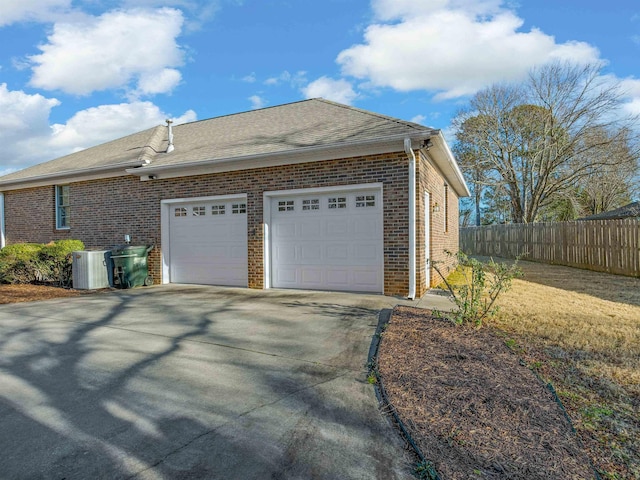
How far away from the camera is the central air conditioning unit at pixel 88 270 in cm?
952

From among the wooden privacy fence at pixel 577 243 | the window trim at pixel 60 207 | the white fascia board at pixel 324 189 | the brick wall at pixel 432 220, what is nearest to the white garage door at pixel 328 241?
the white fascia board at pixel 324 189

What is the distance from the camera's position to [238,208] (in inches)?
377

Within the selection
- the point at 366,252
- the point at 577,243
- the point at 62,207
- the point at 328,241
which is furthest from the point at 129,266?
the point at 577,243

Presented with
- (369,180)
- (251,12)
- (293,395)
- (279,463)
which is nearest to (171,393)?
(293,395)

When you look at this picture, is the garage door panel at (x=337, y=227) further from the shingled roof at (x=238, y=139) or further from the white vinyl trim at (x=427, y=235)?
the white vinyl trim at (x=427, y=235)

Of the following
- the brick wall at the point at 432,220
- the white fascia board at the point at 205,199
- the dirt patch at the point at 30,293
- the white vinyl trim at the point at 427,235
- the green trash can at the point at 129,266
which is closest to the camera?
the brick wall at the point at 432,220

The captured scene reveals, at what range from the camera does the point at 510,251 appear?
21.2m

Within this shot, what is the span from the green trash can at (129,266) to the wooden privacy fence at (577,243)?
9.02m

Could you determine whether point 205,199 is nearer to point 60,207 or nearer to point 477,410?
point 60,207

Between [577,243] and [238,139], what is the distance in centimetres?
1324

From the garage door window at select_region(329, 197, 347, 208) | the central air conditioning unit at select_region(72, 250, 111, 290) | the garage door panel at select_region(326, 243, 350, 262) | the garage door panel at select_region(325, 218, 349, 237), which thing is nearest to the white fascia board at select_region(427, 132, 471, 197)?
the garage door window at select_region(329, 197, 347, 208)

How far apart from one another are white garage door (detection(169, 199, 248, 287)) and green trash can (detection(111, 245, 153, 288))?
0.73 metres

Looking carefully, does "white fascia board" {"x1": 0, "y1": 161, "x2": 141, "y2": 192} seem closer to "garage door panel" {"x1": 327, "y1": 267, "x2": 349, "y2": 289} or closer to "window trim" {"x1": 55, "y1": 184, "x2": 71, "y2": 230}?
"window trim" {"x1": 55, "y1": 184, "x2": 71, "y2": 230}

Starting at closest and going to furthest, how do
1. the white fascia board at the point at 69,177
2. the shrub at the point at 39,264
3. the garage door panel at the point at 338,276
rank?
the garage door panel at the point at 338,276 < the shrub at the point at 39,264 < the white fascia board at the point at 69,177
